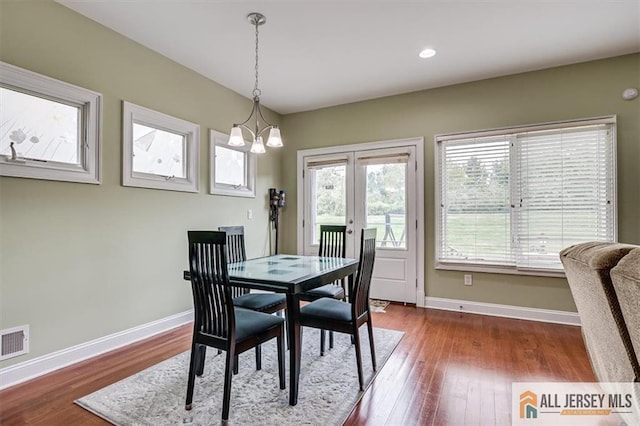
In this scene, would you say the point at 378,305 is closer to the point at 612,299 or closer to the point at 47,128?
the point at 612,299

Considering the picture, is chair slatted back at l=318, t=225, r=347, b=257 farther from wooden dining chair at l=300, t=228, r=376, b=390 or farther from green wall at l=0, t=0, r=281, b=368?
green wall at l=0, t=0, r=281, b=368

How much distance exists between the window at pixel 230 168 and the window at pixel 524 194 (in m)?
2.46

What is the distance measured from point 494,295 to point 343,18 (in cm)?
330

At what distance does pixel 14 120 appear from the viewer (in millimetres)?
2256

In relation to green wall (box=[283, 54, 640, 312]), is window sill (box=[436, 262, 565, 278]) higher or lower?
lower

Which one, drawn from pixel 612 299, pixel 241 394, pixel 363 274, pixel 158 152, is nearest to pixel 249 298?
pixel 241 394

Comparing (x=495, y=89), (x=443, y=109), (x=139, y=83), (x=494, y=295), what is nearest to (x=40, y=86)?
(x=139, y=83)

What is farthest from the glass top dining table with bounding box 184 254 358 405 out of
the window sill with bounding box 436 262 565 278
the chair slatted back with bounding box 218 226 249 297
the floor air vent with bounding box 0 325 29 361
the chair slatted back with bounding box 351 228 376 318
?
the window sill with bounding box 436 262 565 278

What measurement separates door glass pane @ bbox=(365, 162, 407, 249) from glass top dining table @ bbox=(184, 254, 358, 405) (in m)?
1.72

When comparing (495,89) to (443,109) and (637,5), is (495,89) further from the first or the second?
(637,5)

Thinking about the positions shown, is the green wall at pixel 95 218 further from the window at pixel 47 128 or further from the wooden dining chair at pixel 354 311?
the wooden dining chair at pixel 354 311

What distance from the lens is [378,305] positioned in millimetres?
4133

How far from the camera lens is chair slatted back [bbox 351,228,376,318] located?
2.19 m

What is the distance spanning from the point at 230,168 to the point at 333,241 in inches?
70.1
